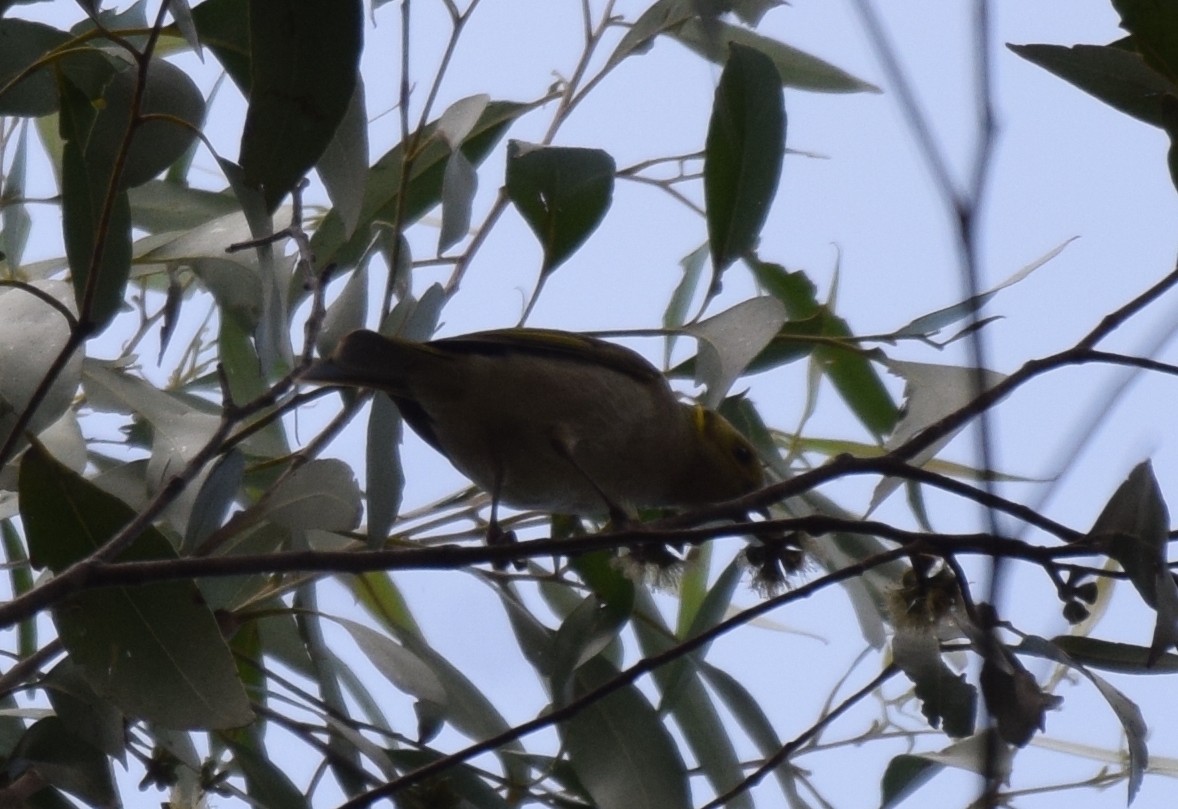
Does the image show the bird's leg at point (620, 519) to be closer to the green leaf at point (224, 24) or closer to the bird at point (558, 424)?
the bird at point (558, 424)

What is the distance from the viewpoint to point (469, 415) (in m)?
2.94

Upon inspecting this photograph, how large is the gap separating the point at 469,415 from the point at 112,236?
108 cm

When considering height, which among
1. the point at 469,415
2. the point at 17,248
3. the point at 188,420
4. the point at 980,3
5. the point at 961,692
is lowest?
the point at 961,692

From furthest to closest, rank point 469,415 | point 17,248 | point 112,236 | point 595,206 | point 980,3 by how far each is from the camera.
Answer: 1. point 17,248
2. point 469,415
3. point 595,206
4. point 112,236
5. point 980,3

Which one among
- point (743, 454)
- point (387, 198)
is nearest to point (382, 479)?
point (387, 198)

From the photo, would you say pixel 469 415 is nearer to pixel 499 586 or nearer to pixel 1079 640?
pixel 499 586

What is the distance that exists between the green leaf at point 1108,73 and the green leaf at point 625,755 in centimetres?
126

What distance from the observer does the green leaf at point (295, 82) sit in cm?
190

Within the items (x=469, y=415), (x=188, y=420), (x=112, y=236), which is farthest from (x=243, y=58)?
(x=469, y=415)

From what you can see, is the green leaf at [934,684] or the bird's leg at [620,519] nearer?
the green leaf at [934,684]

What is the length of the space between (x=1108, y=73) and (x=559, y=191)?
96 centimetres

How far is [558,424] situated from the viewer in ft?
→ 9.71

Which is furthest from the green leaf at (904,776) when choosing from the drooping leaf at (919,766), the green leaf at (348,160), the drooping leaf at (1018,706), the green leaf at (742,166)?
the green leaf at (348,160)

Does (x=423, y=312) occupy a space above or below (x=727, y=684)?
above
